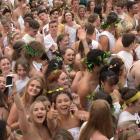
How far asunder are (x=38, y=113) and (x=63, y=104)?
0.41 meters

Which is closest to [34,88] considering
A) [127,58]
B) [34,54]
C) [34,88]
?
[34,88]

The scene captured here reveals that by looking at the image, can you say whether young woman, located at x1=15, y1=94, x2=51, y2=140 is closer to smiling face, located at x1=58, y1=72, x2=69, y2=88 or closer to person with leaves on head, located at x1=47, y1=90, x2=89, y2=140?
person with leaves on head, located at x1=47, y1=90, x2=89, y2=140

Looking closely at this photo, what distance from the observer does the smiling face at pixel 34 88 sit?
6.48 meters

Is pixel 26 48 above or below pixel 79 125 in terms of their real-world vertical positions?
above

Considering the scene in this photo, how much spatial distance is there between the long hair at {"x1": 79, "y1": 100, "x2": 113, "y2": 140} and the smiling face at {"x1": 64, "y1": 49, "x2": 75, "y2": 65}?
9.10 ft

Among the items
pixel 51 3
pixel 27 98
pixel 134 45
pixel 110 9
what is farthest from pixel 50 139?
pixel 51 3

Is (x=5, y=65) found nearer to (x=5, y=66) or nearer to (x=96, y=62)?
(x=5, y=66)

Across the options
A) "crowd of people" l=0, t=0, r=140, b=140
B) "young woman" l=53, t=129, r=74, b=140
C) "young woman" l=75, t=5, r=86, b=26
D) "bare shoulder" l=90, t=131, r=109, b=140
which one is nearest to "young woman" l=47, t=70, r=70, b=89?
"crowd of people" l=0, t=0, r=140, b=140

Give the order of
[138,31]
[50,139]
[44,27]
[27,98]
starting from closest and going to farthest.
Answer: [50,139] < [27,98] < [138,31] < [44,27]

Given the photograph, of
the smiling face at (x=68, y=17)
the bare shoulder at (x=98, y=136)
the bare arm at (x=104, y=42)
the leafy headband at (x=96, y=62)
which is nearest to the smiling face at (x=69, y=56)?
the leafy headband at (x=96, y=62)

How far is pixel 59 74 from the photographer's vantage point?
22.9 ft

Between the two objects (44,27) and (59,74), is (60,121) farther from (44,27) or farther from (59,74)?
(44,27)

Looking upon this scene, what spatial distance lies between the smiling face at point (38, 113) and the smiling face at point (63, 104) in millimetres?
308

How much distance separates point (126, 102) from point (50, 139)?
1.02 meters
